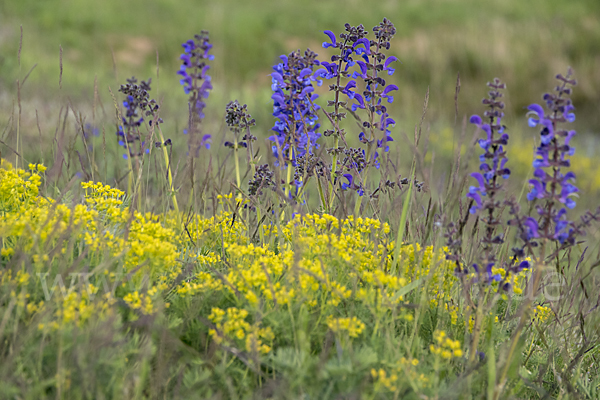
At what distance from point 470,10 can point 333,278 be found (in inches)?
652

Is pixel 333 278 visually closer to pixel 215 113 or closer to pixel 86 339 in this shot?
pixel 86 339

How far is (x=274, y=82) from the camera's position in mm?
2439

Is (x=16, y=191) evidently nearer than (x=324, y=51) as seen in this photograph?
Yes

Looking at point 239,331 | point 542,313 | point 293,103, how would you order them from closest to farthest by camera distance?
point 239,331
point 542,313
point 293,103

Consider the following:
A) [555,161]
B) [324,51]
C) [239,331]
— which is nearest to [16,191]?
[239,331]

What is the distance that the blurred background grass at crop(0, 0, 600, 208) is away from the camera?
9.66 m

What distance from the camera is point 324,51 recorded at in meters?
14.1

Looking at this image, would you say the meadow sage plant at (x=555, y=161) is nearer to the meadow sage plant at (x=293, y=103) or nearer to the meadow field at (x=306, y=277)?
the meadow field at (x=306, y=277)

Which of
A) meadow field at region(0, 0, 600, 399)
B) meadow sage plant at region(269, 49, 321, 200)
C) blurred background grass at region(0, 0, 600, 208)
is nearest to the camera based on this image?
meadow field at region(0, 0, 600, 399)

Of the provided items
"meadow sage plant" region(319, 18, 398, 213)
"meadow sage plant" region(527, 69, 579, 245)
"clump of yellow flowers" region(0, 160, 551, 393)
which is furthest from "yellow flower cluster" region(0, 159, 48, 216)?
"meadow sage plant" region(527, 69, 579, 245)

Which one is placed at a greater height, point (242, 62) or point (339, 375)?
point (242, 62)

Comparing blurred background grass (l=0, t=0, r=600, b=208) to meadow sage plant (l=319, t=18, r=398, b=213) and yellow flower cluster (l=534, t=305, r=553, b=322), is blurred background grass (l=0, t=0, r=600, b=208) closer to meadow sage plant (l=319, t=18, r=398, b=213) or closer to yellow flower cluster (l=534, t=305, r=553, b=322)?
meadow sage plant (l=319, t=18, r=398, b=213)

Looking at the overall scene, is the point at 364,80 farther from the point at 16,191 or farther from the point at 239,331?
the point at 16,191

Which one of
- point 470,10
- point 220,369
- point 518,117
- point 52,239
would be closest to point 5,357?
point 52,239
